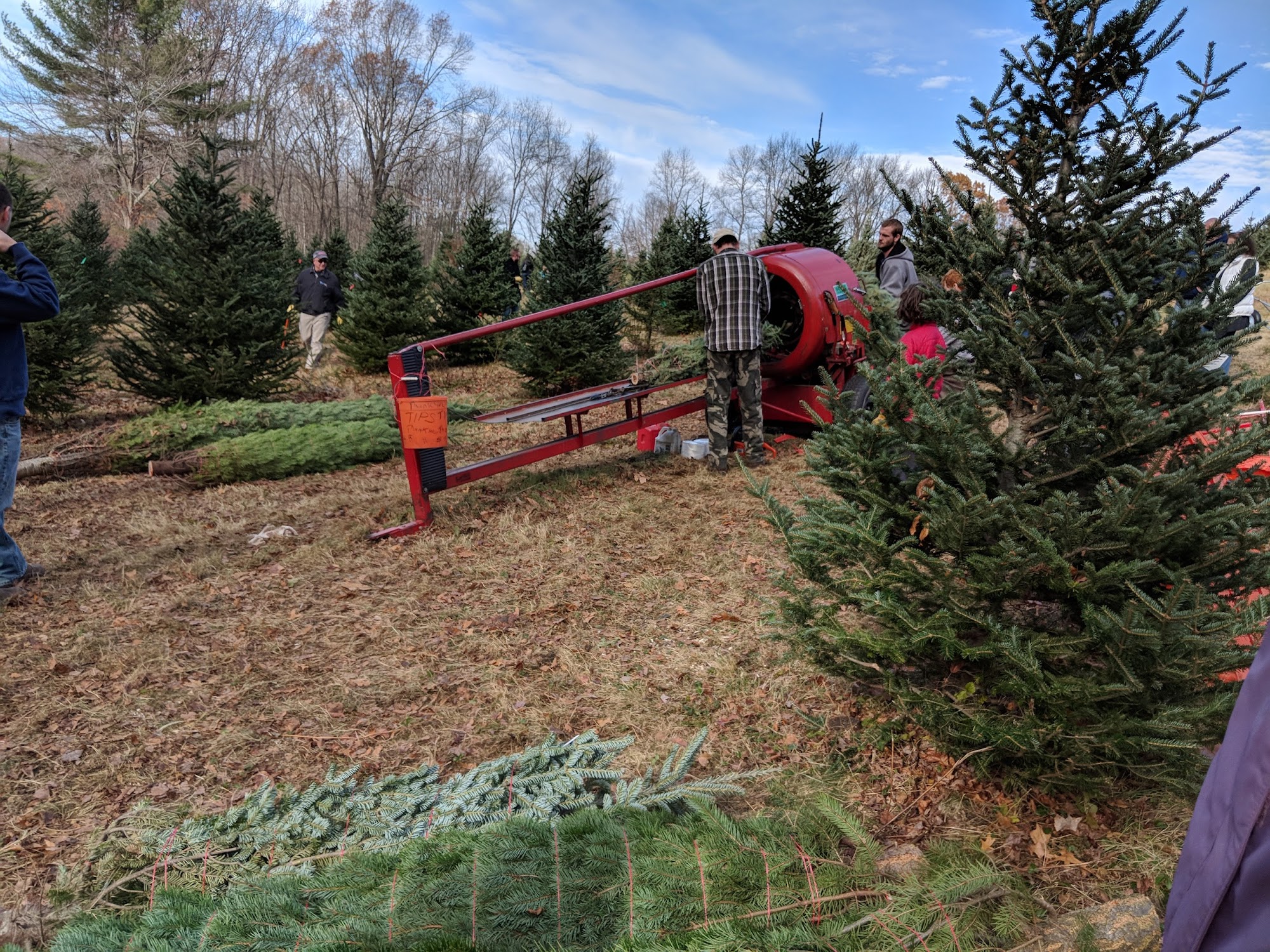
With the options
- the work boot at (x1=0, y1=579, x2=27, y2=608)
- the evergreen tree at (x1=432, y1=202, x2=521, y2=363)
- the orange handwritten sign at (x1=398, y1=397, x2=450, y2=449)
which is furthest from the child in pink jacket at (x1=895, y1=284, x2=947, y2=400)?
the evergreen tree at (x1=432, y1=202, x2=521, y2=363)

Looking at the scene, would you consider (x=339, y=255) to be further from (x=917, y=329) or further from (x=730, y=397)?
(x=917, y=329)

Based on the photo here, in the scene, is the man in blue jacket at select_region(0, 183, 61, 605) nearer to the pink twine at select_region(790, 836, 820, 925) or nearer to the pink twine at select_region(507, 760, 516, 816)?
the pink twine at select_region(507, 760, 516, 816)

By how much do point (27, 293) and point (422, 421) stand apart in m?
2.32

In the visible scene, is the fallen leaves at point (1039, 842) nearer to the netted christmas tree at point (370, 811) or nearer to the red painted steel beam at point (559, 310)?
the netted christmas tree at point (370, 811)

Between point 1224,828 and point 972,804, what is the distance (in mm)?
1916

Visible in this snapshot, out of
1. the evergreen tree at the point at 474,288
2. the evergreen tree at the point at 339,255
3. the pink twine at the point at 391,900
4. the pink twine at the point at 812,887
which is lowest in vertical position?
the pink twine at the point at 812,887

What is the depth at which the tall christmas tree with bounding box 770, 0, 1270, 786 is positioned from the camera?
2227mm

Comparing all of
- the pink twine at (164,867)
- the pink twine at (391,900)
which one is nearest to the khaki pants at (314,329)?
the pink twine at (164,867)

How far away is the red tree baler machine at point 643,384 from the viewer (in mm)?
5461

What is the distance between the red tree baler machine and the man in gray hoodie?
37cm

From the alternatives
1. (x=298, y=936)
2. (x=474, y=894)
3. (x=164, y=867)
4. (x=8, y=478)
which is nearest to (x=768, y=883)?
(x=474, y=894)

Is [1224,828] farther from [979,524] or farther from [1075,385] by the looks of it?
[1075,385]

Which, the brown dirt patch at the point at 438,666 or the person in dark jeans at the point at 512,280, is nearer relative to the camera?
the brown dirt patch at the point at 438,666

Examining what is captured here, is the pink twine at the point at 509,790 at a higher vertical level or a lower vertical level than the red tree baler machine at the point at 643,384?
lower
